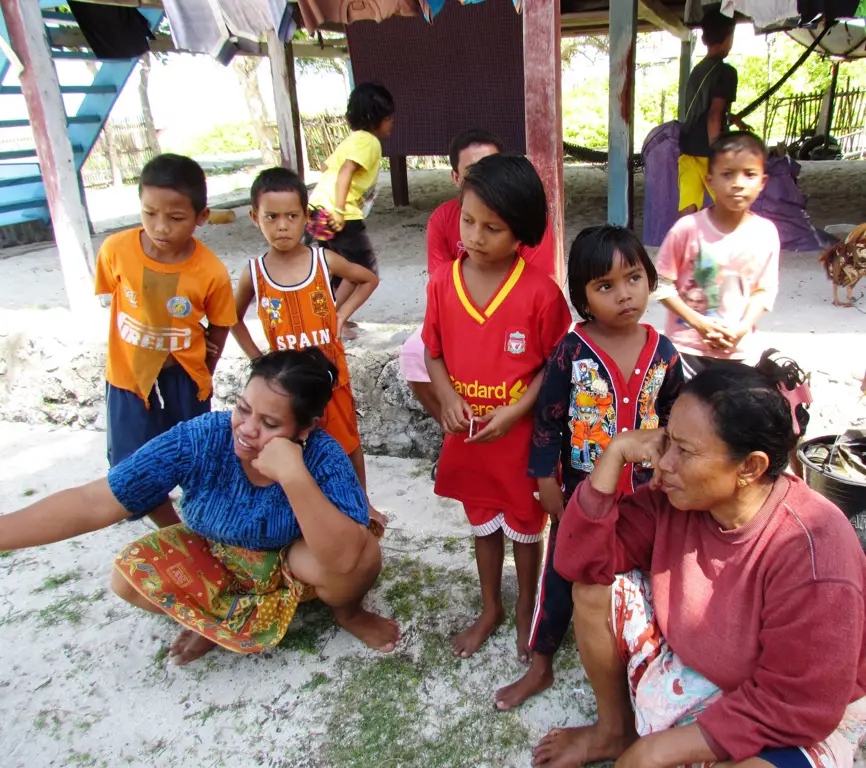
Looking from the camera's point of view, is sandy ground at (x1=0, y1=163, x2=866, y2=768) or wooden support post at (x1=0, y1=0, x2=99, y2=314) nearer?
sandy ground at (x1=0, y1=163, x2=866, y2=768)

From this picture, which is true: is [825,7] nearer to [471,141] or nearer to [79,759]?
[471,141]

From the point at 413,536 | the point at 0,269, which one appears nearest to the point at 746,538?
the point at 413,536

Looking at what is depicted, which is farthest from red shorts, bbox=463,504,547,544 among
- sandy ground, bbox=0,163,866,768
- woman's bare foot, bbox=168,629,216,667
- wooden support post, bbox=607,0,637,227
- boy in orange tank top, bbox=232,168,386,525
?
wooden support post, bbox=607,0,637,227

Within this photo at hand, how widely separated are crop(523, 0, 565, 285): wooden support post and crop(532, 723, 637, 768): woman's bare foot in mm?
1800

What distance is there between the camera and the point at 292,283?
2518 mm

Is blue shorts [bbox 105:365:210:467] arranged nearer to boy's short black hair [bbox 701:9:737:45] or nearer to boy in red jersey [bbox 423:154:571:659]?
boy in red jersey [bbox 423:154:571:659]

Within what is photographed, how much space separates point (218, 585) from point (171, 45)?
724 centimetres

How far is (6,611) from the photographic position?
2457 mm

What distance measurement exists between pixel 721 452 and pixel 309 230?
9.58 feet

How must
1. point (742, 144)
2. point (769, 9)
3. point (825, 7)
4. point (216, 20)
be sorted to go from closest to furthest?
point (742, 144), point (769, 9), point (825, 7), point (216, 20)

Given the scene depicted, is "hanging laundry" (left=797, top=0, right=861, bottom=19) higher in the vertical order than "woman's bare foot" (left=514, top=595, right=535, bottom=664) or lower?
higher

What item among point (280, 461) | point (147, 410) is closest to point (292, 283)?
point (147, 410)

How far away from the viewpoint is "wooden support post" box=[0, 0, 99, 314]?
4.09 meters

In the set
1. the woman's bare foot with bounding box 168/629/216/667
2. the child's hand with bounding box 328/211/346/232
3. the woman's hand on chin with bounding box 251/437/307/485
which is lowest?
the woman's bare foot with bounding box 168/629/216/667
